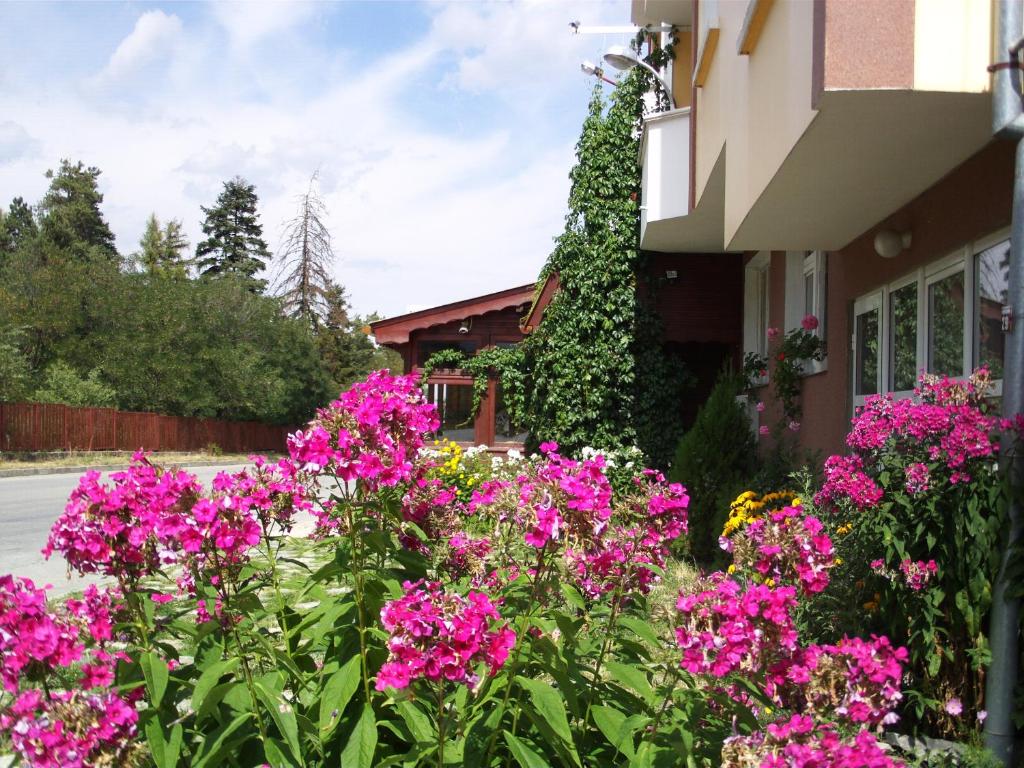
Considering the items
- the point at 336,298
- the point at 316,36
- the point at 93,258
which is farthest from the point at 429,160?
the point at 336,298

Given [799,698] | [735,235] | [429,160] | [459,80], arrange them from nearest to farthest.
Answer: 1. [799,698]
2. [735,235]
3. [459,80]
4. [429,160]

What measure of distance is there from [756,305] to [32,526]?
33.6 ft

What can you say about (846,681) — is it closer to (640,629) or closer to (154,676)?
(640,629)

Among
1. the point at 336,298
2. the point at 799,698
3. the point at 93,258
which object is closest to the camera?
the point at 799,698

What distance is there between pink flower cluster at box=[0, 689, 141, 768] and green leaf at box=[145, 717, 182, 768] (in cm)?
25

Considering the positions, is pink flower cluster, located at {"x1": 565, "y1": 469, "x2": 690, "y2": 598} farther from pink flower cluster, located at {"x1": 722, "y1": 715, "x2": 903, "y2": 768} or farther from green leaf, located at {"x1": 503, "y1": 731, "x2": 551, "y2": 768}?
pink flower cluster, located at {"x1": 722, "y1": 715, "x2": 903, "y2": 768}

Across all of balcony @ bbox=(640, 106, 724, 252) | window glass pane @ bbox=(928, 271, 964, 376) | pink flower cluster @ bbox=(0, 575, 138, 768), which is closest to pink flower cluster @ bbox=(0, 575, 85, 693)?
pink flower cluster @ bbox=(0, 575, 138, 768)

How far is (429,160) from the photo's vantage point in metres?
11.6

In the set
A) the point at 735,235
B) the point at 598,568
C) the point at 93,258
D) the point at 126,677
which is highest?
the point at 93,258

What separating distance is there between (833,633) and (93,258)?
36.0 m

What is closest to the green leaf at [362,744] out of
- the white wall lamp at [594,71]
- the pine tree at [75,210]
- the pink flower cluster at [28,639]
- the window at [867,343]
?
the pink flower cluster at [28,639]

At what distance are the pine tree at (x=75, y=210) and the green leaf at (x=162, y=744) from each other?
170ft

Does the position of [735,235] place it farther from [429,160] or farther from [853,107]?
[429,160]

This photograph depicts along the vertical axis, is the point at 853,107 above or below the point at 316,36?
below
